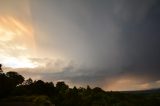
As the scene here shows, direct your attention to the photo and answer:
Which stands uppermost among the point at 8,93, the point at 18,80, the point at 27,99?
the point at 18,80

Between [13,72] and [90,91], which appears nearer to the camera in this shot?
[90,91]

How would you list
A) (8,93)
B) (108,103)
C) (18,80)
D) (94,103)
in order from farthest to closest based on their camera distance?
(18,80), (108,103), (94,103), (8,93)

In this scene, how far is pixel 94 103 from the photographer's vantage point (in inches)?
3095

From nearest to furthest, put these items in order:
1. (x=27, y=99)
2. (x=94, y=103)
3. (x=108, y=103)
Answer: (x=27, y=99)
(x=94, y=103)
(x=108, y=103)

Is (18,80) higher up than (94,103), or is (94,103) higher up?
(18,80)

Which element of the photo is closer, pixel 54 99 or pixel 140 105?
pixel 54 99

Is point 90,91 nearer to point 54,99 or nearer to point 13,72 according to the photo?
point 54,99

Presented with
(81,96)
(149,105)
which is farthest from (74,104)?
(149,105)

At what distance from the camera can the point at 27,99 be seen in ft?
183

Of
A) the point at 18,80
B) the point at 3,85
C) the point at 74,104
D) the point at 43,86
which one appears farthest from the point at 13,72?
the point at 74,104

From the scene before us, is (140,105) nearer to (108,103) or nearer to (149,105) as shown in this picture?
(149,105)

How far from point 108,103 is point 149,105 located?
14.1m

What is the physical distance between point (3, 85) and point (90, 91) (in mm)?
28972

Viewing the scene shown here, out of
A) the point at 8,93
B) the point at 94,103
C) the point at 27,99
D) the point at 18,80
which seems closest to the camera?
the point at 27,99
